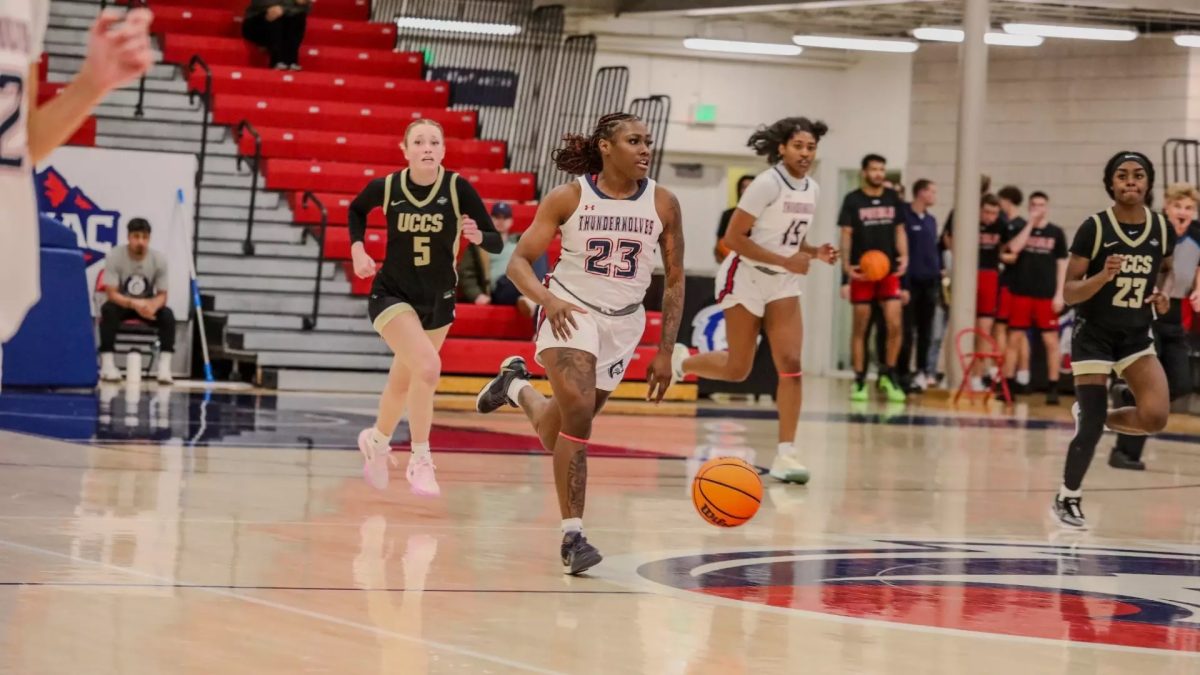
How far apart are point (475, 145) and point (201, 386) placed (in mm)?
5287

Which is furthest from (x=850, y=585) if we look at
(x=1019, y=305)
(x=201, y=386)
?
(x=1019, y=305)

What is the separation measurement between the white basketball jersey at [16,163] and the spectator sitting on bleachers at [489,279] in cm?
1347

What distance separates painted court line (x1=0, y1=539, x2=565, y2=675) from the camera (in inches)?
186

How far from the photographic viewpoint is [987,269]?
20406 mm

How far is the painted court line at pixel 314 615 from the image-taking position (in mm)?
4723

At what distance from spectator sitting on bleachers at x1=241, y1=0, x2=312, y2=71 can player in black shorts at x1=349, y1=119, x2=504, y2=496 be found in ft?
37.1

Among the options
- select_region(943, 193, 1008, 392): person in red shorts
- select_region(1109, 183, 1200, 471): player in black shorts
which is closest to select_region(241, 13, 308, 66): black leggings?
select_region(943, 193, 1008, 392): person in red shorts

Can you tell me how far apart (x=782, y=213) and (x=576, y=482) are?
12.6 feet

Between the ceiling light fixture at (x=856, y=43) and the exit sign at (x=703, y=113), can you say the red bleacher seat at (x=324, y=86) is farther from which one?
the ceiling light fixture at (x=856, y=43)

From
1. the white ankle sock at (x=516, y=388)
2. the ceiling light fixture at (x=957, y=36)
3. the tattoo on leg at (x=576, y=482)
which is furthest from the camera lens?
the ceiling light fixture at (x=957, y=36)

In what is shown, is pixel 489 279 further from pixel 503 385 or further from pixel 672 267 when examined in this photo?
pixel 672 267

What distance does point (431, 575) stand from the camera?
6250 millimetres

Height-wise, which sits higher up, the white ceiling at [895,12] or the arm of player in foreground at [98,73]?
the white ceiling at [895,12]

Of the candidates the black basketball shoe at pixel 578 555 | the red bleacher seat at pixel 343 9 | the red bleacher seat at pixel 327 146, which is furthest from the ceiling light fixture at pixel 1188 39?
the black basketball shoe at pixel 578 555
